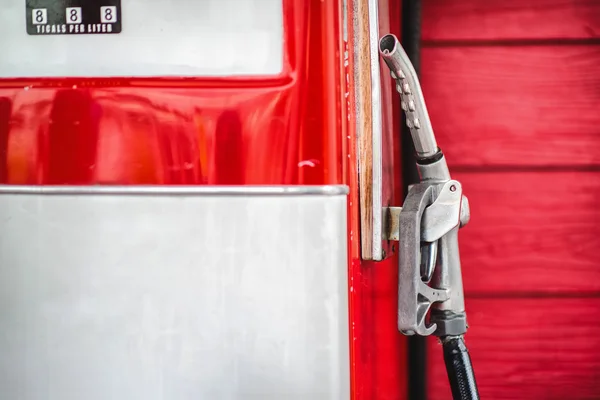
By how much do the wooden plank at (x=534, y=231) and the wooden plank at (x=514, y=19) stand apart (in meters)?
0.30

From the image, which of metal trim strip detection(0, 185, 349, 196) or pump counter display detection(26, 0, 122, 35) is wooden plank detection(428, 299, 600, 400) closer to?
metal trim strip detection(0, 185, 349, 196)

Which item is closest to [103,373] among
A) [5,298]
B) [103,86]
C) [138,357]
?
[138,357]

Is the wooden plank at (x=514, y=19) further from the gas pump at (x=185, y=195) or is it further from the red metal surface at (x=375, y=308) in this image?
the gas pump at (x=185, y=195)

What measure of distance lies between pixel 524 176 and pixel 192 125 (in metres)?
0.79

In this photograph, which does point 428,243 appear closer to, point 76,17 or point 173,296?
point 173,296

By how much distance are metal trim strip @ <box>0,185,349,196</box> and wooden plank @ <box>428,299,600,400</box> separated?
0.64m

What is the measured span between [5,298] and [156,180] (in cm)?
27

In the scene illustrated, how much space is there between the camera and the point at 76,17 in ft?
2.25

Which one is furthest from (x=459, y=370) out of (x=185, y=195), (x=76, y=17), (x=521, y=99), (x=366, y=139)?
(x=76, y=17)

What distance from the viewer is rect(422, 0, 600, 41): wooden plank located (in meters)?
1.11

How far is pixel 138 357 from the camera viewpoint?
0.69m

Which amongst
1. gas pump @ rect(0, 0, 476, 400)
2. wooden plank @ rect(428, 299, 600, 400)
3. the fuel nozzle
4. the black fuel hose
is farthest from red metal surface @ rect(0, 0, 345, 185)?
wooden plank @ rect(428, 299, 600, 400)

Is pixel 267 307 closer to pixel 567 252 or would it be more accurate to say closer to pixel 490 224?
pixel 490 224

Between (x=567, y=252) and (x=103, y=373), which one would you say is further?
(x=567, y=252)
